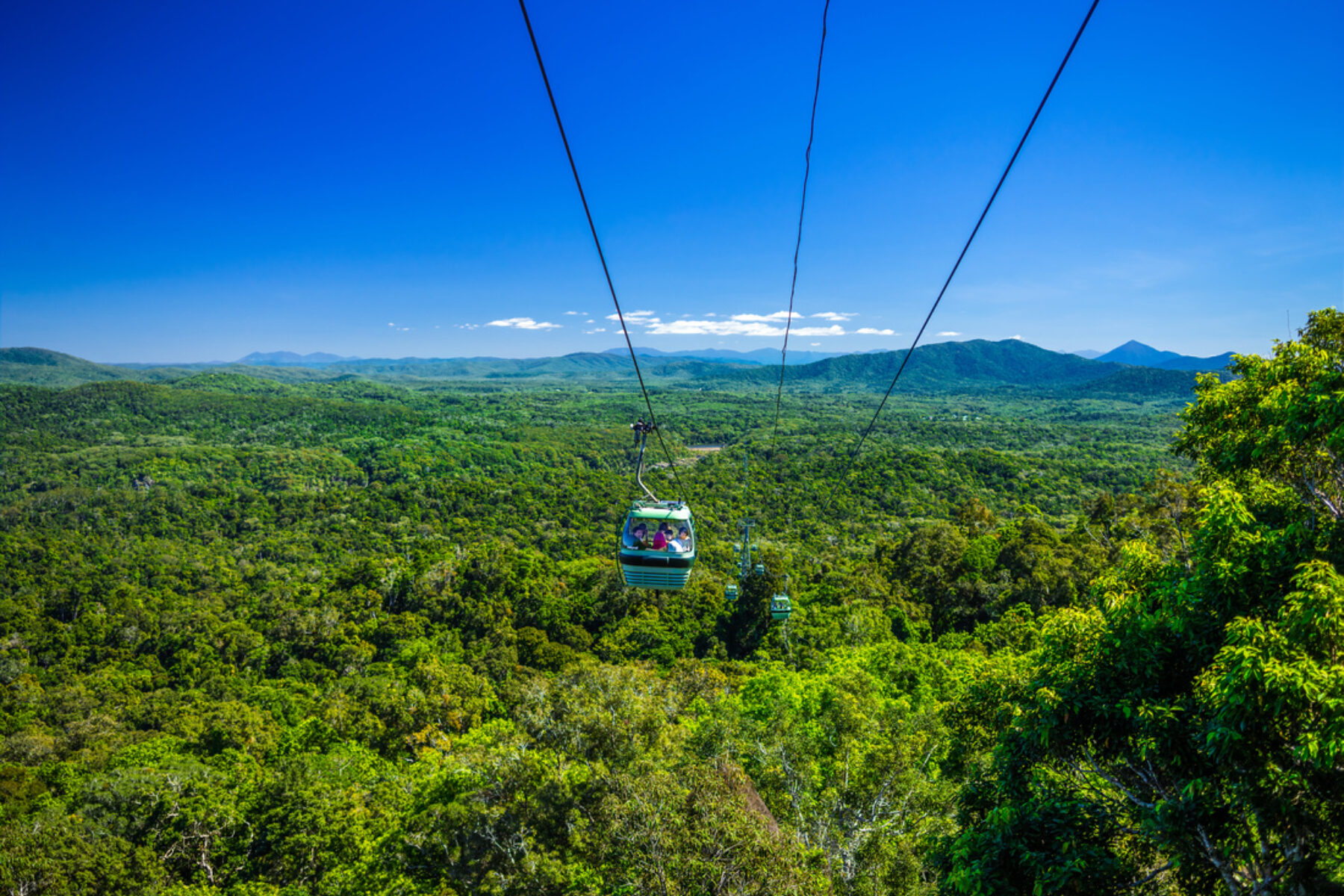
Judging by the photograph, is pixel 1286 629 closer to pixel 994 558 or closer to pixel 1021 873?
pixel 1021 873

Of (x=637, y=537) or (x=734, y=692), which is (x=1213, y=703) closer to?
(x=637, y=537)

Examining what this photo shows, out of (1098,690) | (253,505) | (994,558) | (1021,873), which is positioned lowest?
(253,505)

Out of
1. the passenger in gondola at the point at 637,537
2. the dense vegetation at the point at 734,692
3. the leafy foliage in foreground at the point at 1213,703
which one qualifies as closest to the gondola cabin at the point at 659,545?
the passenger in gondola at the point at 637,537

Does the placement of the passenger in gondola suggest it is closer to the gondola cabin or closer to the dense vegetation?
the gondola cabin

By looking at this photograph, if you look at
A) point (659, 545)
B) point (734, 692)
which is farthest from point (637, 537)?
point (734, 692)

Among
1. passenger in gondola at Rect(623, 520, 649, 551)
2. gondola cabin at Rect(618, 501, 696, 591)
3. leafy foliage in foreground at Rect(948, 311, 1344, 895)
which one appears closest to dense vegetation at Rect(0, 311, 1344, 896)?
leafy foliage in foreground at Rect(948, 311, 1344, 895)

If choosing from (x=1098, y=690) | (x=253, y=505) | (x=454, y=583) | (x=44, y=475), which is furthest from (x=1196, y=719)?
(x=44, y=475)
